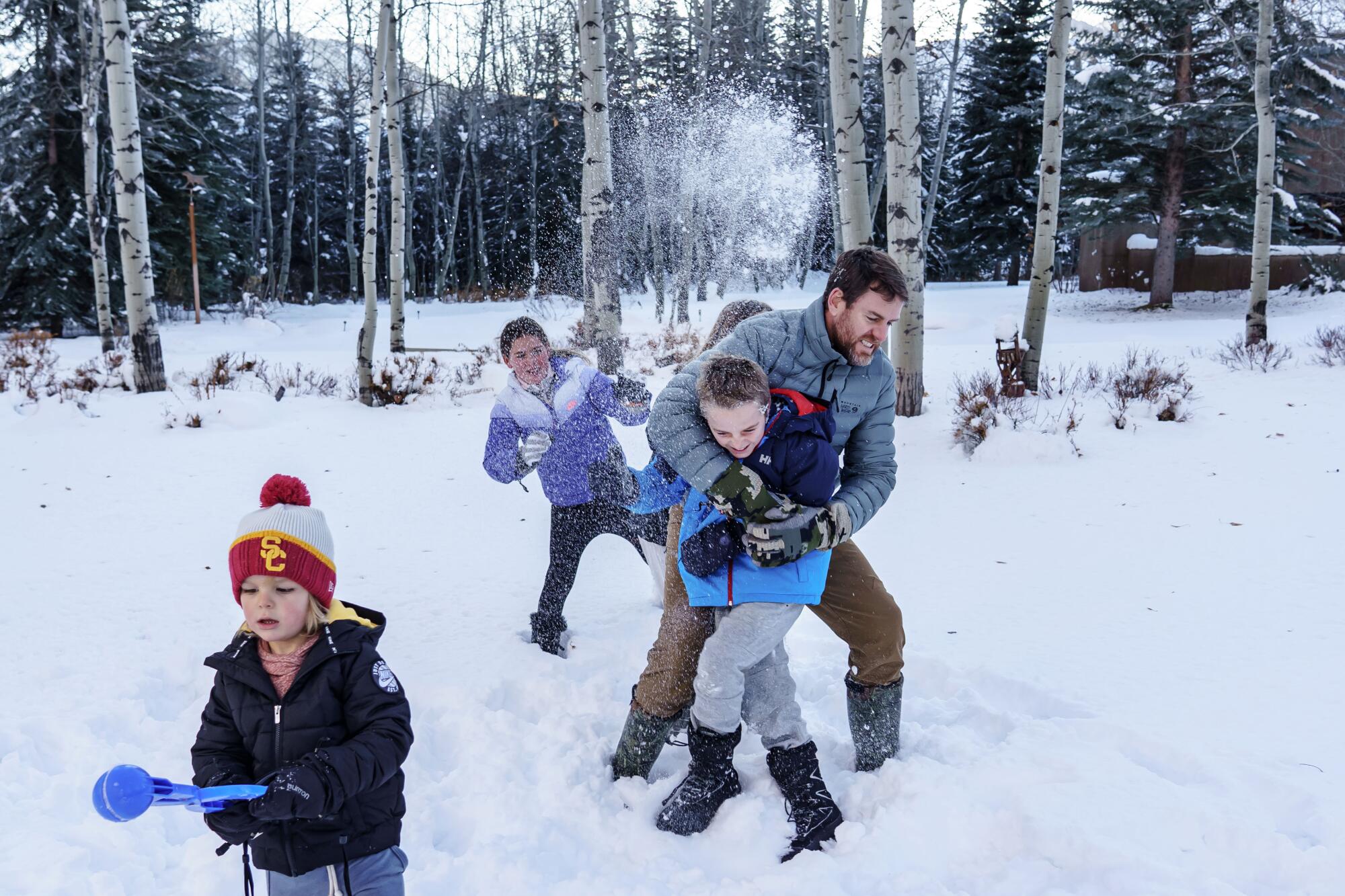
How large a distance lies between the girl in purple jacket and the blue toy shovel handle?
198 cm

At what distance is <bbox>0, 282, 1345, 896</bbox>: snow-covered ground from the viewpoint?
242 cm

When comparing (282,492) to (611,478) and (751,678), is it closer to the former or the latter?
(751,678)

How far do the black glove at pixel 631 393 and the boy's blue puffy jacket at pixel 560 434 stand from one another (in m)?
0.13

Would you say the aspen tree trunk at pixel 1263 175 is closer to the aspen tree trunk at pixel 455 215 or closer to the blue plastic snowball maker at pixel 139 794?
the blue plastic snowball maker at pixel 139 794

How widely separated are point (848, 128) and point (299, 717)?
7385 millimetres

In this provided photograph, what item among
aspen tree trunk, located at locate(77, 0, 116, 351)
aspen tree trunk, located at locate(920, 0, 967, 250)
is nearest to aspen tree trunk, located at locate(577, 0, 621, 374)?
aspen tree trunk, located at locate(77, 0, 116, 351)

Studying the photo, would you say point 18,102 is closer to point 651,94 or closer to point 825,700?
point 651,94

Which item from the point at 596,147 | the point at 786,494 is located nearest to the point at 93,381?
the point at 596,147

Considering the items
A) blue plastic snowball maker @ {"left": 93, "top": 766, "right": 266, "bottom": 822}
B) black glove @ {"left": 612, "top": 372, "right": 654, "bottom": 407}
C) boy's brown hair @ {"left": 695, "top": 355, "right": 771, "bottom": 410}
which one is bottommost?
blue plastic snowball maker @ {"left": 93, "top": 766, "right": 266, "bottom": 822}

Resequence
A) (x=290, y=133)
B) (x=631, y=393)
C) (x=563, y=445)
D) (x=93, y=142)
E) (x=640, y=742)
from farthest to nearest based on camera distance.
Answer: (x=290, y=133), (x=93, y=142), (x=631, y=393), (x=563, y=445), (x=640, y=742)

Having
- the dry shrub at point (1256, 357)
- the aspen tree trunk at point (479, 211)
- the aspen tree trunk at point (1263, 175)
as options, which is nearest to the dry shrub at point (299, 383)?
the dry shrub at point (1256, 357)

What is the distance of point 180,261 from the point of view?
2122cm

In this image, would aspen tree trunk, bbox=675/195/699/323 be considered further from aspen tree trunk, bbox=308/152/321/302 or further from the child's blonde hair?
the child's blonde hair

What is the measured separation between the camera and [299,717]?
5.90ft
